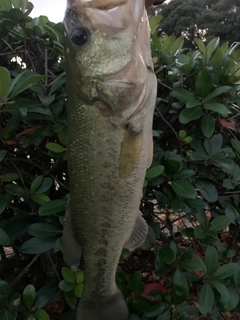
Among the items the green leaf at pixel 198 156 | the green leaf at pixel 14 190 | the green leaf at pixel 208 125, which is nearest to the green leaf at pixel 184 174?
the green leaf at pixel 198 156

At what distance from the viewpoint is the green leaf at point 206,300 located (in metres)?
1.68

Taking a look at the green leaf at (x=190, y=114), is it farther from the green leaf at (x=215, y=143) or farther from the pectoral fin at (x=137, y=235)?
the pectoral fin at (x=137, y=235)

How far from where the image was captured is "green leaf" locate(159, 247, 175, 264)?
5.75 feet

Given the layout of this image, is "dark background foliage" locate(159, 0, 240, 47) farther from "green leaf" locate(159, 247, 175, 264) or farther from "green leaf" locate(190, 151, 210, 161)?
"green leaf" locate(159, 247, 175, 264)

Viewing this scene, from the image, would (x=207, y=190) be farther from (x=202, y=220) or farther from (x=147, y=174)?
(x=147, y=174)

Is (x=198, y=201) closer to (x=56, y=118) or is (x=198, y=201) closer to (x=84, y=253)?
(x=84, y=253)

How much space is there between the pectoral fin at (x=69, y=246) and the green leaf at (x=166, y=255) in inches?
20.4

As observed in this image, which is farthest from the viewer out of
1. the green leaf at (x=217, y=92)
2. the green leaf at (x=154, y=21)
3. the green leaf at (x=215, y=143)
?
the green leaf at (x=154, y=21)

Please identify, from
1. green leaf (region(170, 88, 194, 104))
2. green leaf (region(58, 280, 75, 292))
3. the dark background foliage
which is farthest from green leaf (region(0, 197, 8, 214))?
the dark background foliage

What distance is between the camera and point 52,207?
5.24ft

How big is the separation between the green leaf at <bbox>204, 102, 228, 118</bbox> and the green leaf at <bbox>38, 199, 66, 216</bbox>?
32.5 inches

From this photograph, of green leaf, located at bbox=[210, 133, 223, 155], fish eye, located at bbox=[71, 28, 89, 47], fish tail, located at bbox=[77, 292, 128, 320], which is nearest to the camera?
fish eye, located at bbox=[71, 28, 89, 47]

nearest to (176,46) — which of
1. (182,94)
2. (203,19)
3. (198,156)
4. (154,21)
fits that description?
(154,21)

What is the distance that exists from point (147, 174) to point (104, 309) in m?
0.59
